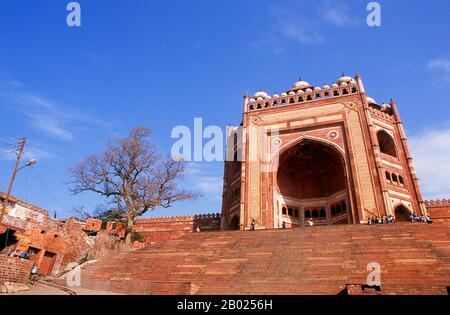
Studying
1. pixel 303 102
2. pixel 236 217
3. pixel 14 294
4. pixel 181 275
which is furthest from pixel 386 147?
pixel 14 294

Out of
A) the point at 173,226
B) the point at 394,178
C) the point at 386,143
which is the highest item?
the point at 386,143

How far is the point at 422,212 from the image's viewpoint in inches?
924

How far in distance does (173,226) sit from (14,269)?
1970 cm

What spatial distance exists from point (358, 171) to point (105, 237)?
61.7ft

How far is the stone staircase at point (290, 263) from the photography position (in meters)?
9.64

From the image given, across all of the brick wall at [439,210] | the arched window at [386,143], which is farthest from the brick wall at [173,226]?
the brick wall at [439,210]

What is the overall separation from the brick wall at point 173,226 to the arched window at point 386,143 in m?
16.0

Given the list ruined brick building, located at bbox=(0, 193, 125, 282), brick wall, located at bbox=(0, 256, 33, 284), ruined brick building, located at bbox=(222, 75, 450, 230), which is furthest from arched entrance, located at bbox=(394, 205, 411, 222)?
brick wall, located at bbox=(0, 256, 33, 284)

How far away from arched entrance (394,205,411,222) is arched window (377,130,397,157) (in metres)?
5.27

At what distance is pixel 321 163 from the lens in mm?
30172

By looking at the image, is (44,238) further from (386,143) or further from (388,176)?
(386,143)

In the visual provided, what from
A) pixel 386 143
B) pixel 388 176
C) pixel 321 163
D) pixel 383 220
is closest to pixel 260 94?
pixel 321 163
